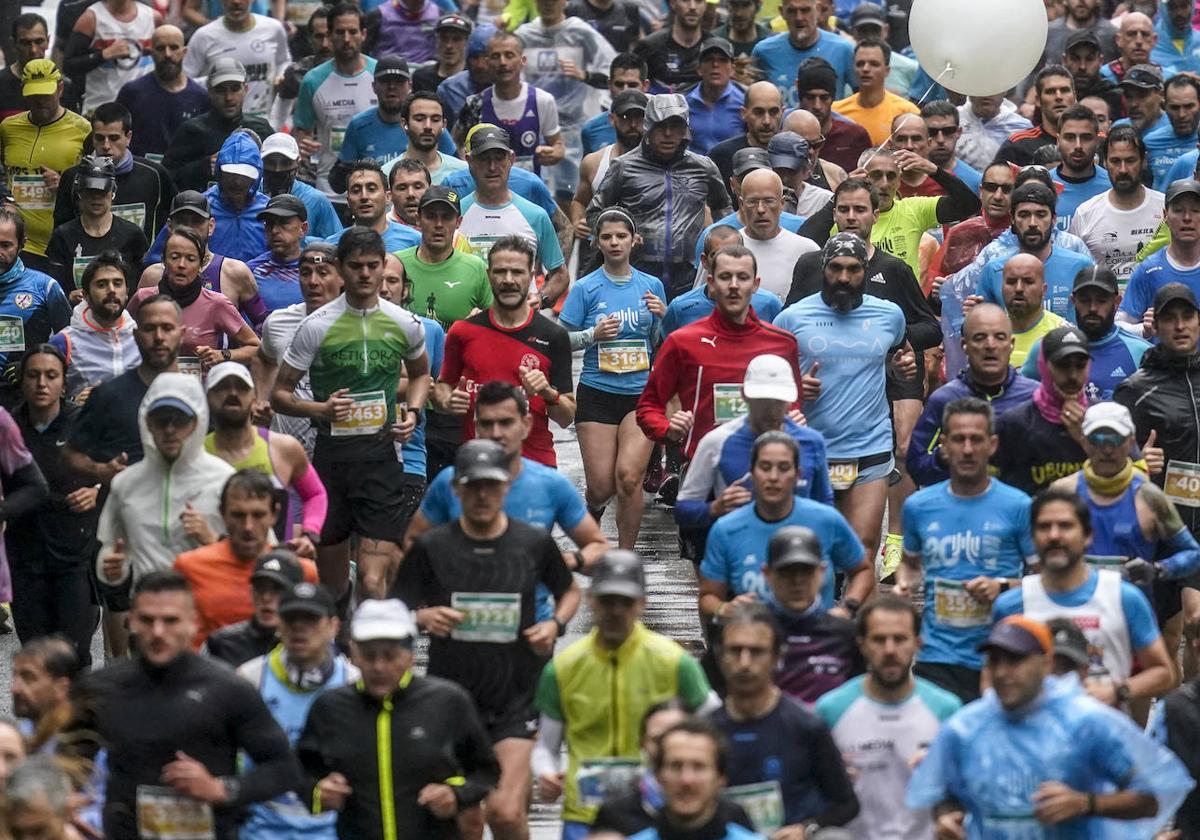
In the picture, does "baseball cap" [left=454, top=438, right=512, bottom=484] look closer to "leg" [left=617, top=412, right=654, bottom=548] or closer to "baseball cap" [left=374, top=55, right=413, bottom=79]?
"leg" [left=617, top=412, right=654, bottom=548]

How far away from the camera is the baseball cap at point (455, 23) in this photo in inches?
789

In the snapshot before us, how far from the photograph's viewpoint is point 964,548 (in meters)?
11.4

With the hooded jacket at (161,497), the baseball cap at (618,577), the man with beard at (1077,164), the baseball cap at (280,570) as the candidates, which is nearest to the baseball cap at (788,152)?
the man with beard at (1077,164)

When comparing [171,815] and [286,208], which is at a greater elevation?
[286,208]

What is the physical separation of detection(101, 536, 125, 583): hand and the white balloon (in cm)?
749

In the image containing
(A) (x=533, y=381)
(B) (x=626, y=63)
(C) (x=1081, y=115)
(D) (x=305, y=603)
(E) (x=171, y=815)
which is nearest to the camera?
(E) (x=171, y=815)

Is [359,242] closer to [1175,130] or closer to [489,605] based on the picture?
[489,605]

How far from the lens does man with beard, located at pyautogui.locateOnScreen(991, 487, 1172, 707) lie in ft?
35.1

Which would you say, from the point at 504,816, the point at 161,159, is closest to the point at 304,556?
the point at 504,816

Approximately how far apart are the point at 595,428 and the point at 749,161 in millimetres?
2075

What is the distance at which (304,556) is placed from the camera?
11.6 metres

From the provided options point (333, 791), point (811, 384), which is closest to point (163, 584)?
point (333, 791)

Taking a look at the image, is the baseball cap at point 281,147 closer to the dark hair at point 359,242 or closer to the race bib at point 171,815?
the dark hair at point 359,242

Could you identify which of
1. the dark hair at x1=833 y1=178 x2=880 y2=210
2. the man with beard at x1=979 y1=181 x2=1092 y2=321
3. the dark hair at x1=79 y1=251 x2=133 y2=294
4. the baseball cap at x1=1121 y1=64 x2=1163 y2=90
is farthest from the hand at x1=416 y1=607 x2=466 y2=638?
the baseball cap at x1=1121 y1=64 x2=1163 y2=90
